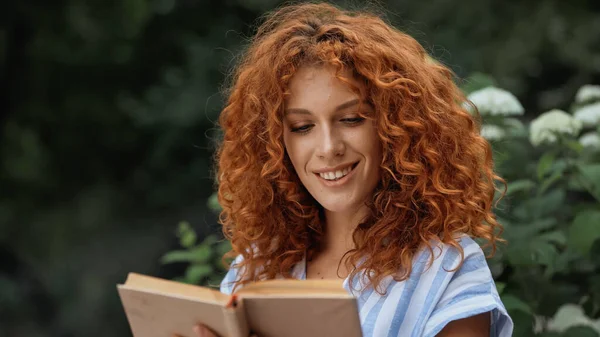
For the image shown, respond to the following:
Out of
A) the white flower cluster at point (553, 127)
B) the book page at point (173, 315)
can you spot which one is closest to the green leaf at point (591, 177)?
the white flower cluster at point (553, 127)

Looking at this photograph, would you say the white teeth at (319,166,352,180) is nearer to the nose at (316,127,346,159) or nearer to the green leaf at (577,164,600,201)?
the nose at (316,127,346,159)

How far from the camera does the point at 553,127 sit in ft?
7.93

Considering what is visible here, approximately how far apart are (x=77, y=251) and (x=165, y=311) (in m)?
3.46

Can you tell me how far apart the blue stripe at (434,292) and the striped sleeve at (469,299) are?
0.01m

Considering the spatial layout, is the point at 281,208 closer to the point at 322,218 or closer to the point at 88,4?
the point at 322,218

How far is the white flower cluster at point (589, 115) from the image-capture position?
2.62 metres

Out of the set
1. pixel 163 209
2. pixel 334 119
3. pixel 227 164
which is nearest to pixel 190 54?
pixel 163 209

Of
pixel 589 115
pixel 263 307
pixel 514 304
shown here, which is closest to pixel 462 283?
pixel 263 307

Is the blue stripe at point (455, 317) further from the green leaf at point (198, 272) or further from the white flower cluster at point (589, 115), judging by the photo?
the green leaf at point (198, 272)

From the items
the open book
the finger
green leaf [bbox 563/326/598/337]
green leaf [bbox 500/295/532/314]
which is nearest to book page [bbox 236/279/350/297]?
the open book

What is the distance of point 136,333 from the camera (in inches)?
62.1

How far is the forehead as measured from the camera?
1628mm

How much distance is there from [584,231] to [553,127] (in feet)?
1.03

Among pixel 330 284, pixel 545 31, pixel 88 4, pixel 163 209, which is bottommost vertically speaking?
pixel 330 284
